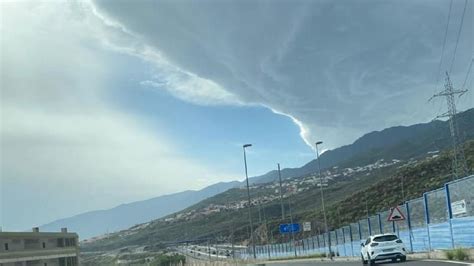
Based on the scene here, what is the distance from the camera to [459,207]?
1081 inches

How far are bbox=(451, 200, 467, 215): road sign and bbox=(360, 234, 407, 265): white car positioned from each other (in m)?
3.85

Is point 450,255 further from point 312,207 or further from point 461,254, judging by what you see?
point 312,207

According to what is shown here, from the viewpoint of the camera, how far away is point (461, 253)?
81.3 feet

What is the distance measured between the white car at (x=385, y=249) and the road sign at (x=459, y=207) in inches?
152

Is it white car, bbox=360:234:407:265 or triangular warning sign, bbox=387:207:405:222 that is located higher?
triangular warning sign, bbox=387:207:405:222

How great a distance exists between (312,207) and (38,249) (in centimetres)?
8399

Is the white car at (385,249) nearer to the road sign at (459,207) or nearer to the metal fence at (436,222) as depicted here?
the metal fence at (436,222)

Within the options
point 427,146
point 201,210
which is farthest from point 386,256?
point 201,210

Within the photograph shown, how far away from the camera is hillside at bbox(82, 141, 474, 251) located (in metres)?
77.1

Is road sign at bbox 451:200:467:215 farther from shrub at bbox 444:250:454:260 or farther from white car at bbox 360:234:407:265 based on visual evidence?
white car at bbox 360:234:407:265

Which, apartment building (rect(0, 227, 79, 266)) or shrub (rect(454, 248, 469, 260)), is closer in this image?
shrub (rect(454, 248, 469, 260))

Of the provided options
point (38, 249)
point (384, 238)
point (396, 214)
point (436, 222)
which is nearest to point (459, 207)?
point (436, 222)

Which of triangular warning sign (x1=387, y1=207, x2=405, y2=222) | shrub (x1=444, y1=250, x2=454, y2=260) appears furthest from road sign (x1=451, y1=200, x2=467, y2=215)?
triangular warning sign (x1=387, y1=207, x2=405, y2=222)

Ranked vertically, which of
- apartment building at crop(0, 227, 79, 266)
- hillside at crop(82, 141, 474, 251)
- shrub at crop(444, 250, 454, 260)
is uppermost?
hillside at crop(82, 141, 474, 251)
